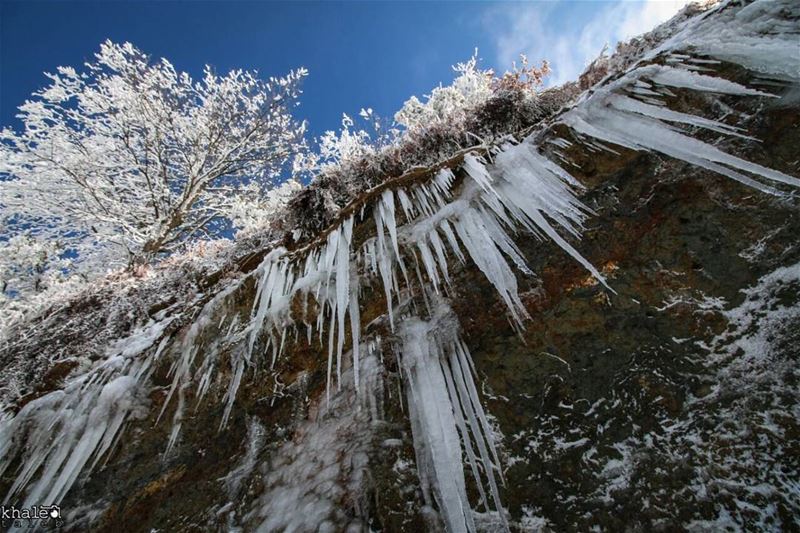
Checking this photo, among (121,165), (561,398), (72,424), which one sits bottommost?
(561,398)

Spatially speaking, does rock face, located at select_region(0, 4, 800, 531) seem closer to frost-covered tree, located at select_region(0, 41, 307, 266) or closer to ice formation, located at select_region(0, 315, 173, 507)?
ice formation, located at select_region(0, 315, 173, 507)

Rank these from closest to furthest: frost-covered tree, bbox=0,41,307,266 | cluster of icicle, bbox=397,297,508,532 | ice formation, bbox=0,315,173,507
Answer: cluster of icicle, bbox=397,297,508,532, ice formation, bbox=0,315,173,507, frost-covered tree, bbox=0,41,307,266

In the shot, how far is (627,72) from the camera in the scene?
2.45m

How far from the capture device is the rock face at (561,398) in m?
1.51

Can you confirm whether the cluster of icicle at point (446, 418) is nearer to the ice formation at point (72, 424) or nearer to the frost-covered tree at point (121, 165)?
the ice formation at point (72, 424)

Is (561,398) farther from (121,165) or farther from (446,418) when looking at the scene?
(121,165)

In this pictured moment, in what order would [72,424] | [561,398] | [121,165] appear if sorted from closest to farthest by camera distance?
[561,398], [72,424], [121,165]

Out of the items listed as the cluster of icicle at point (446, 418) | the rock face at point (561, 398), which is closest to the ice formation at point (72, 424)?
the rock face at point (561, 398)

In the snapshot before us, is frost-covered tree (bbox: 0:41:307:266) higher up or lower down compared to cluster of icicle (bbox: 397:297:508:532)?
higher up

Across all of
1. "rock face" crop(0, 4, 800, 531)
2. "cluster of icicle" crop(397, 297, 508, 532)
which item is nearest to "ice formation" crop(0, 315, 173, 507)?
"rock face" crop(0, 4, 800, 531)

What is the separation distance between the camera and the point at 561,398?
70.8 inches

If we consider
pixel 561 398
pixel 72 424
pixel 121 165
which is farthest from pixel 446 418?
pixel 121 165

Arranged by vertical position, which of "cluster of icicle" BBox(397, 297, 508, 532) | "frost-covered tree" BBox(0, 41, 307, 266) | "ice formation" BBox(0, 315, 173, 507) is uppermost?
"frost-covered tree" BBox(0, 41, 307, 266)

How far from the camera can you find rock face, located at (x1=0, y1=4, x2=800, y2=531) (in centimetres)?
151
